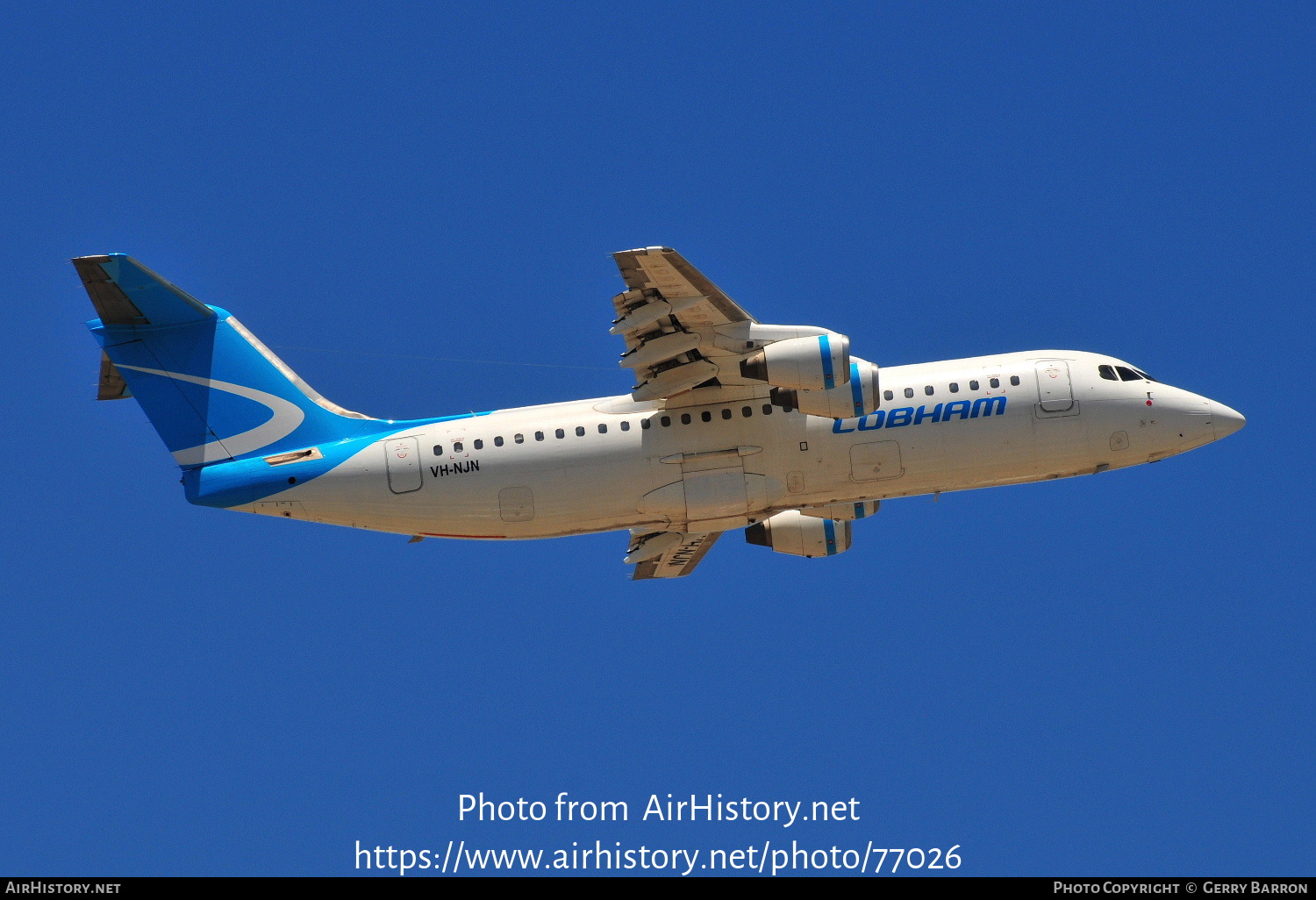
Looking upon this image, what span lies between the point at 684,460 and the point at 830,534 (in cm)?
414

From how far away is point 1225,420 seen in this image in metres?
24.9

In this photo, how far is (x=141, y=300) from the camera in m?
24.1

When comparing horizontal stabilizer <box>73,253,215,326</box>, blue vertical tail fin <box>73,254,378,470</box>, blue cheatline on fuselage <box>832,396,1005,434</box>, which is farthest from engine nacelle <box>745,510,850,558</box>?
horizontal stabilizer <box>73,253,215,326</box>

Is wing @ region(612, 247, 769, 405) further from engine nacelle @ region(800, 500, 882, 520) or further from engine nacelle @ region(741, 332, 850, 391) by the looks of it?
engine nacelle @ region(800, 500, 882, 520)

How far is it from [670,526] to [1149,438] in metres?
7.40

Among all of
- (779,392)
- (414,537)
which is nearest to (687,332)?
(779,392)

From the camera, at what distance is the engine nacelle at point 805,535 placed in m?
27.0

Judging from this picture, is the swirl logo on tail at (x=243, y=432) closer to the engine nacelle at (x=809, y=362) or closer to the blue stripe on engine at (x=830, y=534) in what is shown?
the engine nacelle at (x=809, y=362)

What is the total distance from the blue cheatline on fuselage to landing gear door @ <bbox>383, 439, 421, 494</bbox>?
6.21m

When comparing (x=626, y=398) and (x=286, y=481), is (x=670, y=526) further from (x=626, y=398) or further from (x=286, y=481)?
(x=286, y=481)

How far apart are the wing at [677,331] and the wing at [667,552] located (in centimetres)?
281

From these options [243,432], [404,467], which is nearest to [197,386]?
[243,432]

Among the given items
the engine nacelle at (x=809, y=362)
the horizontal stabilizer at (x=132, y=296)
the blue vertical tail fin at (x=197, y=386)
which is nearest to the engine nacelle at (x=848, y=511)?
the engine nacelle at (x=809, y=362)
